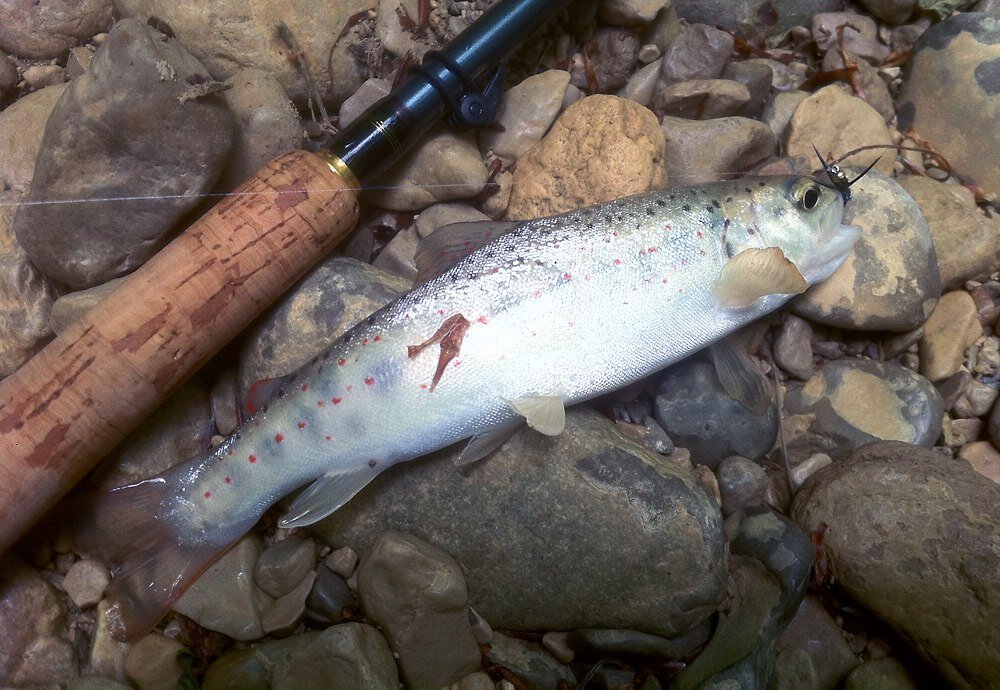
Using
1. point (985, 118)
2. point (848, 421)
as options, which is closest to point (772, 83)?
point (985, 118)

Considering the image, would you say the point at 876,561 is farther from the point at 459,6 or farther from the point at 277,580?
the point at 459,6

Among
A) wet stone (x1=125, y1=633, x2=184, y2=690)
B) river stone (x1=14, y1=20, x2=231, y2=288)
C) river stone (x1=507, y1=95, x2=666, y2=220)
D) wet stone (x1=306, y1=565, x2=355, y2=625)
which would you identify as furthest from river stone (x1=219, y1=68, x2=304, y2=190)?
wet stone (x1=125, y1=633, x2=184, y2=690)

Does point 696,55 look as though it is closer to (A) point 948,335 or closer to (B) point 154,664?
(A) point 948,335

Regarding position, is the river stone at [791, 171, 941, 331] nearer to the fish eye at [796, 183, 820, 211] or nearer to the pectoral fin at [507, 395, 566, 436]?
the fish eye at [796, 183, 820, 211]

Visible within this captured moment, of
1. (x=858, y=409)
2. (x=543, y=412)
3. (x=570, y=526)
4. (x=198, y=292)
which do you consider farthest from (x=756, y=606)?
(x=198, y=292)

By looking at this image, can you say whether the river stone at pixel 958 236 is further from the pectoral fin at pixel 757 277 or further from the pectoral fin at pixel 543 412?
the pectoral fin at pixel 543 412

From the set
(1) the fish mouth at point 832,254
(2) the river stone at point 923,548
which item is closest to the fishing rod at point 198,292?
(1) the fish mouth at point 832,254

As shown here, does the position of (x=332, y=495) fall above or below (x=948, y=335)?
above

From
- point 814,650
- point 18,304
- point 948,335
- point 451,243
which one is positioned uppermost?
point 18,304
